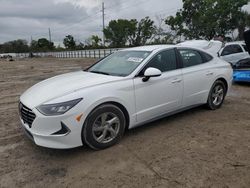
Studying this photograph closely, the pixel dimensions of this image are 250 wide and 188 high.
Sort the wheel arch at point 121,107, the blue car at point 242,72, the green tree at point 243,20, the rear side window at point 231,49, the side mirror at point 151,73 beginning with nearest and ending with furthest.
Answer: the wheel arch at point 121,107
the side mirror at point 151,73
the blue car at point 242,72
the rear side window at point 231,49
the green tree at point 243,20

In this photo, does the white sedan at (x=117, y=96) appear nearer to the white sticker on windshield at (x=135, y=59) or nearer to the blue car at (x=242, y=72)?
the white sticker on windshield at (x=135, y=59)

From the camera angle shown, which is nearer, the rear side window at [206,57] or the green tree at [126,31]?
the rear side window at [206,57]

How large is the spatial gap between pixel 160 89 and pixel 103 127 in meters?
1.20

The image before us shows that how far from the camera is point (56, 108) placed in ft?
10.1

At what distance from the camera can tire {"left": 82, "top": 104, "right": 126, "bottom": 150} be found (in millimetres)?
3289

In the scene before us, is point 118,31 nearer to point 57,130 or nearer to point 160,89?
point 160,89

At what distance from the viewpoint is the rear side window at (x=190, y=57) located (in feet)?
15.1

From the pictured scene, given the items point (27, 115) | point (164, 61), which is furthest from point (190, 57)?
point (27, 115)

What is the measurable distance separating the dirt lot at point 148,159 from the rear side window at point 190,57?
1.13m

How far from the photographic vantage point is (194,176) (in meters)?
2.81

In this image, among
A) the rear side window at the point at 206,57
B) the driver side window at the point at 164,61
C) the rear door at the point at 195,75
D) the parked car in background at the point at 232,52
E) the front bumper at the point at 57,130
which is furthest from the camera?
the parked car in background at the point at 232,52

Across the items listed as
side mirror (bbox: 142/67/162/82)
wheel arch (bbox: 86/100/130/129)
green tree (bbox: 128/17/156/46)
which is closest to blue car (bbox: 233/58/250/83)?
side mirror (bbox: 142/67/162/82)

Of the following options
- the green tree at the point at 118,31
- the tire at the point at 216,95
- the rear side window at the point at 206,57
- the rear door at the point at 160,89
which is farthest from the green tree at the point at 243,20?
the green tree at the point at 118,31

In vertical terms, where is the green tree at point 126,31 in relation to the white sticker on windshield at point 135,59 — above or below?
above
